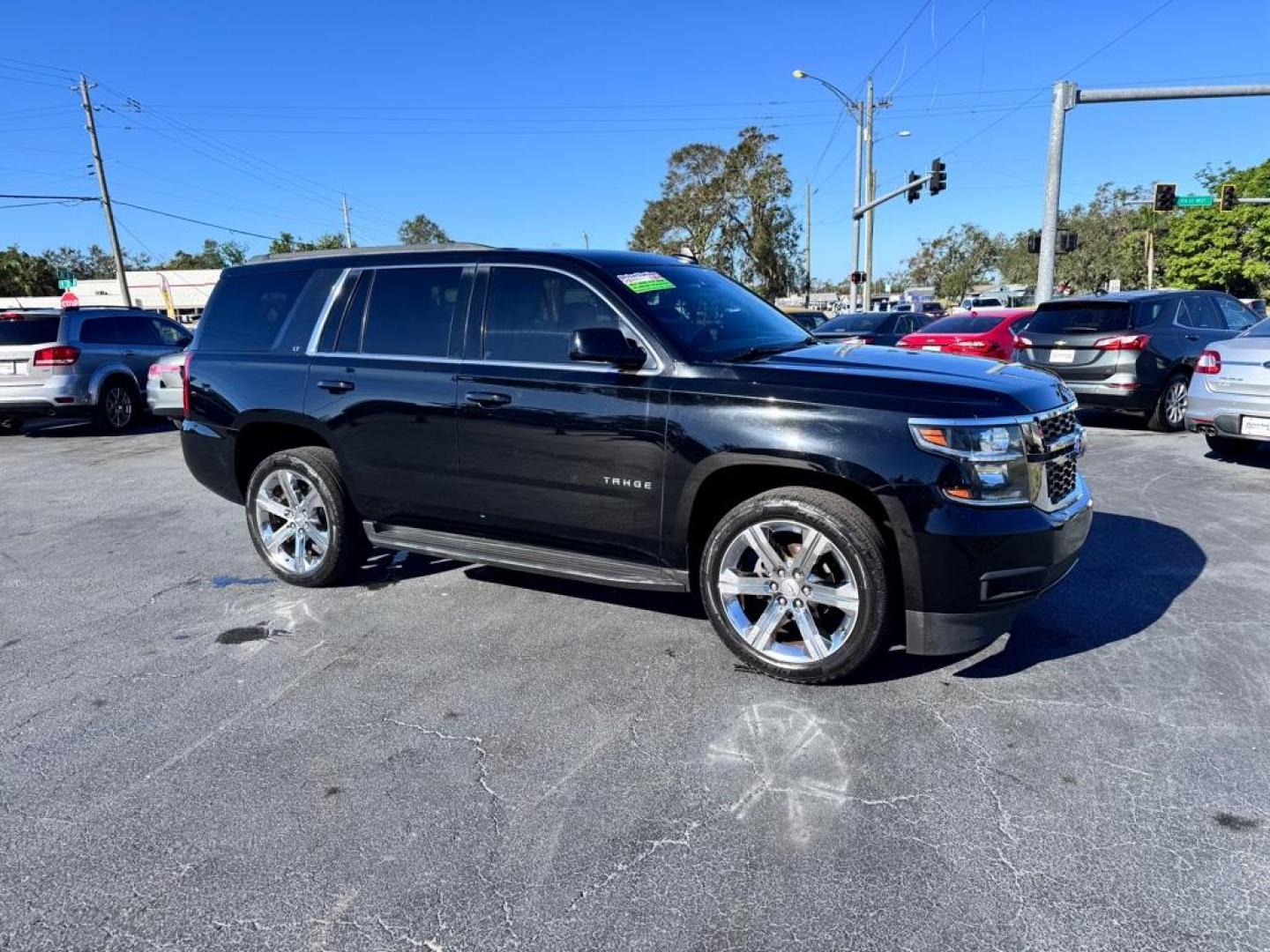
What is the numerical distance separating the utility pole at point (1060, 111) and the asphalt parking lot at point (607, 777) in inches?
536

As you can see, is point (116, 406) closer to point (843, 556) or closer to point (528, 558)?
point (528, 558)

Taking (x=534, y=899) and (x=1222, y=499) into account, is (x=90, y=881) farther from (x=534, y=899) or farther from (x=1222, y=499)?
(x=1222, y=499)

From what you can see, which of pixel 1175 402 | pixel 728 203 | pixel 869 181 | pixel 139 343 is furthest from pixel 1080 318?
pixel 728 203

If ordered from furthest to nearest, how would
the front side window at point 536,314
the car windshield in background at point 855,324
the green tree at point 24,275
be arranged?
1. the green tree at point 24,275
2. the car windshield in background at point 855,324
3. the front side window at point 536,314

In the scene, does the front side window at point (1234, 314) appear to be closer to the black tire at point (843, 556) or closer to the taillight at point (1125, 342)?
the taillight at point (1125, 342)

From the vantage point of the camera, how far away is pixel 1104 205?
65750mm

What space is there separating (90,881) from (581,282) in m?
3.01

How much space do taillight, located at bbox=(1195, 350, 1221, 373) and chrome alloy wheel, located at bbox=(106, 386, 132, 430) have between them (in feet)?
45.3

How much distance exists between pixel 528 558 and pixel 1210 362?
696 centimetres

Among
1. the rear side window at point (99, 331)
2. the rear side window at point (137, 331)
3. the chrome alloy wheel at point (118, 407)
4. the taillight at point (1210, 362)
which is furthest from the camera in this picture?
the rear side window at point (137, 331)

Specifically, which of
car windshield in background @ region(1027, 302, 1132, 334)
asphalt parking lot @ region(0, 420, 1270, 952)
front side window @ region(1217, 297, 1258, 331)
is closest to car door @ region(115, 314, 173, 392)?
asphalt parking lot @ region(0, 420, 1270, 952)

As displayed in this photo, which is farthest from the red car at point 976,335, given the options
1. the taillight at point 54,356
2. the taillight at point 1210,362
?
the taillight at point 54,356

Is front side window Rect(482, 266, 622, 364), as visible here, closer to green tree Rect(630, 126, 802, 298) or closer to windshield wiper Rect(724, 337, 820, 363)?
windshield wiper Rect(724, 337, 820, 363)

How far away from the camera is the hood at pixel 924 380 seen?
3240 mm
